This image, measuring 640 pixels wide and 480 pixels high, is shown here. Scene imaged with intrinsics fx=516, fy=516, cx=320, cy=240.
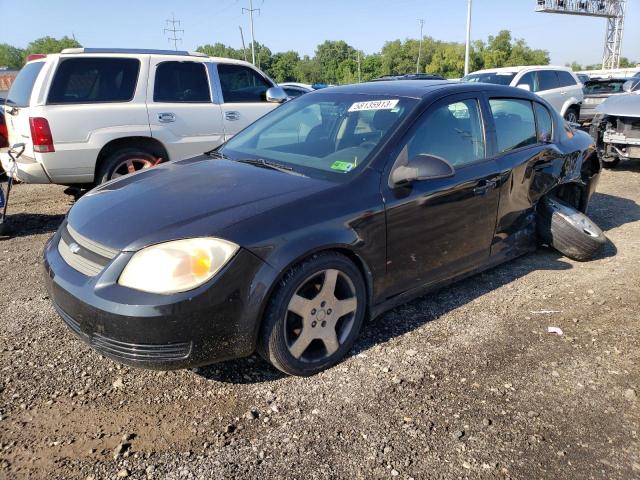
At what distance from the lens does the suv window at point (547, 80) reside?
12.2 meters

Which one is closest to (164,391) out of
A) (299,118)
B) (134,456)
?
(134,456)

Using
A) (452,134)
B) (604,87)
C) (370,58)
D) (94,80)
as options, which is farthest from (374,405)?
(370,58)

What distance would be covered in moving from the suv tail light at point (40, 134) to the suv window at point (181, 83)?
131 cm

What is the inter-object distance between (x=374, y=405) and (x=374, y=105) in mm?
1990

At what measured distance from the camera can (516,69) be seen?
12000mm

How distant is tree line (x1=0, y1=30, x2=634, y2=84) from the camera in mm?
64250

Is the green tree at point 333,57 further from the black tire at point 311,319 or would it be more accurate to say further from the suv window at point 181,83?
the black tire at point 311,319

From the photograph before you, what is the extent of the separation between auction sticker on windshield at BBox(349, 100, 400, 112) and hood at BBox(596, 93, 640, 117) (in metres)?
6.48

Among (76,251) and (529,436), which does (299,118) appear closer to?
(76,251)

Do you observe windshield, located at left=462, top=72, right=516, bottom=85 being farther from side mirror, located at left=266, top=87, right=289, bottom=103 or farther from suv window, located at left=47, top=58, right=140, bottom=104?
suv window, located at left=47, top=58, right=140, bottom=104

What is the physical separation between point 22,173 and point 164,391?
3.98m

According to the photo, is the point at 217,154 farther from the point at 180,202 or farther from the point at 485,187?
the point at 485,187

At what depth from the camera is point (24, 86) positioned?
5902 mm

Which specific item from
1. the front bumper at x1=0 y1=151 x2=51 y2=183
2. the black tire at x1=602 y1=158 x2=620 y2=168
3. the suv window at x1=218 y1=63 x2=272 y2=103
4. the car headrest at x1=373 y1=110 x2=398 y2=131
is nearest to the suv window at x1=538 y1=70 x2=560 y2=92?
the black tire at x1=602 y1=158 x2=620 y2=168
